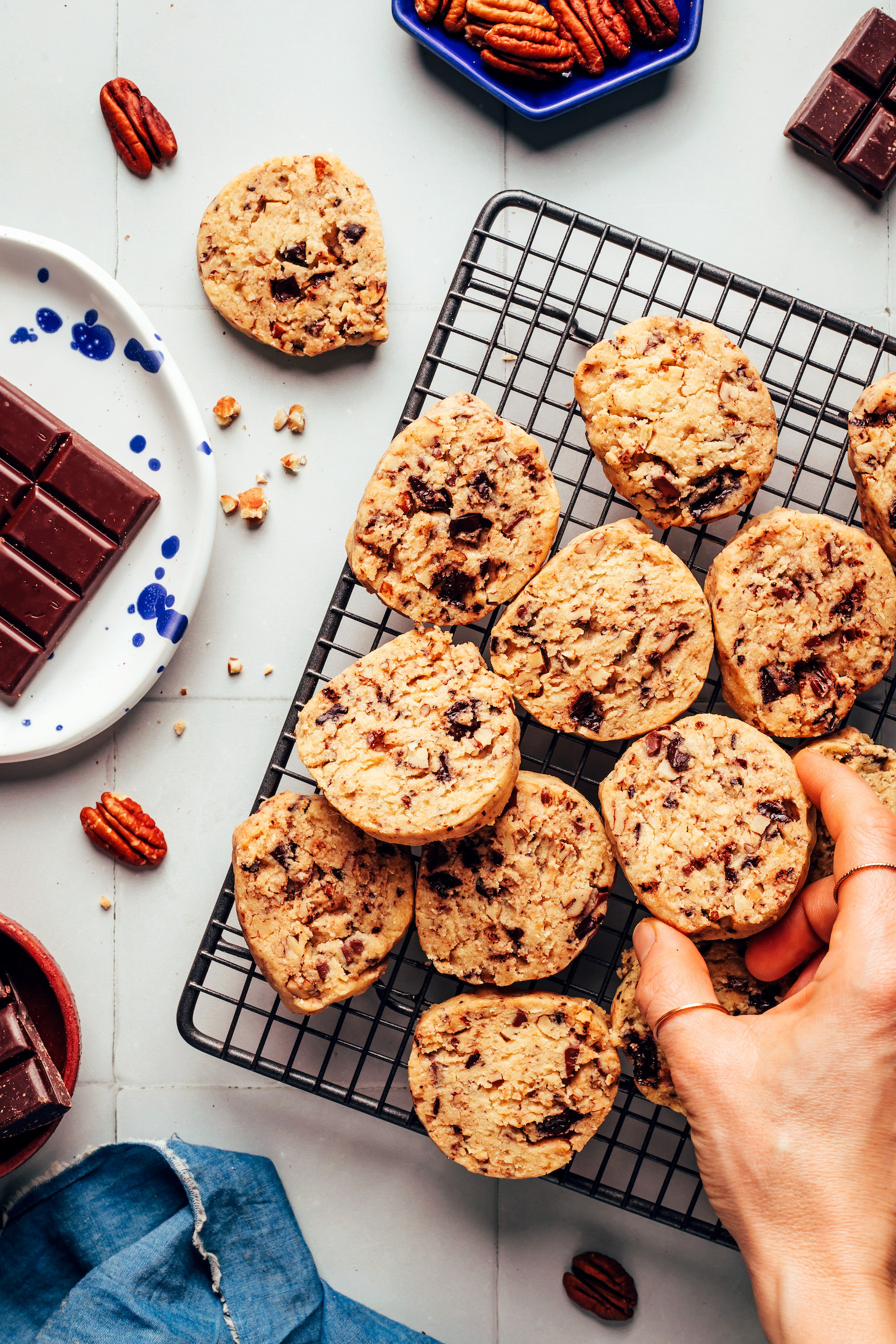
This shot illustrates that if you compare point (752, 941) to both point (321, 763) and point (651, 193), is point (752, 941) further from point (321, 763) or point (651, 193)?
point (651, 193)

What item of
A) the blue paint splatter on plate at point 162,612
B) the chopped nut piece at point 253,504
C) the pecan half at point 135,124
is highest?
the pecan half at point 135,124

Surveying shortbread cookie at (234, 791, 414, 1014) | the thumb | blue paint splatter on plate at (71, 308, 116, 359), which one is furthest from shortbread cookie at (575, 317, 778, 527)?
blue paint splatter on plate at (71, 308, 116, 359)

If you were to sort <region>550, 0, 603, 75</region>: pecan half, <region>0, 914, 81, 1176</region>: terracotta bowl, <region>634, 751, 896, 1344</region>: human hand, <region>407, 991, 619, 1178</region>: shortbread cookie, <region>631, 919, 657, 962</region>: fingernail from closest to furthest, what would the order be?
<region>634, 751, 896, 1344</region>: human hand < <region>631, 919, 657, 962</region>: fingernail < <region>407, 991, 619, 1178</region>: shortbread cookie < <region>0, 914, 81, 1176</region>: terracotta bowl < <region>550, 0, 603, 75</region>: pecan half

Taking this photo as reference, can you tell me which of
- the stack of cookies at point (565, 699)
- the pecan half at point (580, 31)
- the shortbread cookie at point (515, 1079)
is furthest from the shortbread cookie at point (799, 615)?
the pecan half at point (580, 31)

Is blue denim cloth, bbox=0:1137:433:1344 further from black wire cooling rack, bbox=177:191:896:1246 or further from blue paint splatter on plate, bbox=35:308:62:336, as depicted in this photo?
blue paint splatter on plate, bbox=35:308:62:336

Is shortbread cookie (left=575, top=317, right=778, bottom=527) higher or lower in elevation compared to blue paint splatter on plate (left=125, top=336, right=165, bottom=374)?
higher

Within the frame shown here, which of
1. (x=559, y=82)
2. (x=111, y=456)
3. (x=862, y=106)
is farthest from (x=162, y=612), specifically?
(x=862, y=106)

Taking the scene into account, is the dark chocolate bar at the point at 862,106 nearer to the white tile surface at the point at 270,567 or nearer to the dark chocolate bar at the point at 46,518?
the white tile surface at the point at 270,567
